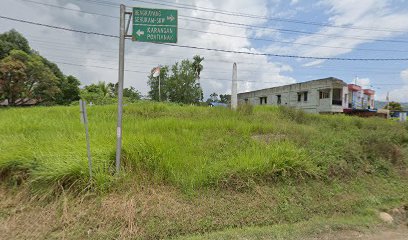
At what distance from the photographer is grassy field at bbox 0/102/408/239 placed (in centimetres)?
349

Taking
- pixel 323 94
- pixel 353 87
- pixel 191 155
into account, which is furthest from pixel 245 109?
pixel 353 87

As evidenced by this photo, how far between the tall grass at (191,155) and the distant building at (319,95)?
17026 millimetres

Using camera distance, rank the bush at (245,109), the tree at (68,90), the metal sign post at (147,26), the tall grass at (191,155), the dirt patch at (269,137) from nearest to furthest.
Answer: the metal sign post at (147,26) → the tall grass at (191,155) → the dirt patch at (269,137) → the bush at (245,109) → the tree at (68,90)

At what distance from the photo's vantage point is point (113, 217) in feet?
11.4

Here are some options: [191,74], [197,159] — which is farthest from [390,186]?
[191,74]

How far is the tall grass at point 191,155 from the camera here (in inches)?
165

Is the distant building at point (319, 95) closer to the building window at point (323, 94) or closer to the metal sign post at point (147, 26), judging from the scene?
the building window at point (323, 94)

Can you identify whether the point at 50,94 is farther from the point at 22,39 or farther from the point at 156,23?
the point at 156,23

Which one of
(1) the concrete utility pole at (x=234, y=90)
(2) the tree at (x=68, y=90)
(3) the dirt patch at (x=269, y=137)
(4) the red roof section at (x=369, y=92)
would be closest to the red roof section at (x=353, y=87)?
(4) the red roof section at (x=369, y=92)

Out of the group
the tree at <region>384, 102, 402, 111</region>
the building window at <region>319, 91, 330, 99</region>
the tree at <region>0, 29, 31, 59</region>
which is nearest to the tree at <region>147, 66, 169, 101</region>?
the tree at <region>0, 29, 31, 59</region>

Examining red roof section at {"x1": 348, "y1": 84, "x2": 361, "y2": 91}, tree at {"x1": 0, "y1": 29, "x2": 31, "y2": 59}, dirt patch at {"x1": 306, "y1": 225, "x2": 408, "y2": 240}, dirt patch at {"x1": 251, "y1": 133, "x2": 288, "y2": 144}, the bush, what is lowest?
dirt patch at {"x1": 306, "y1": 225, "x2": 408, "y2": 240}

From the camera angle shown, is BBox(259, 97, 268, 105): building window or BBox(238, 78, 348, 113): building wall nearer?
BBox(238, 78, 348, 113): building wall

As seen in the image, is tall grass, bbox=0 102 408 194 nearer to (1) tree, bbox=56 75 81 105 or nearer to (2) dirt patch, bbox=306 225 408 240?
(2) dirt patch, bbox=306 225 408 240

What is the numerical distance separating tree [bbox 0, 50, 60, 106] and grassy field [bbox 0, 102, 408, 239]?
2229 centimetres
